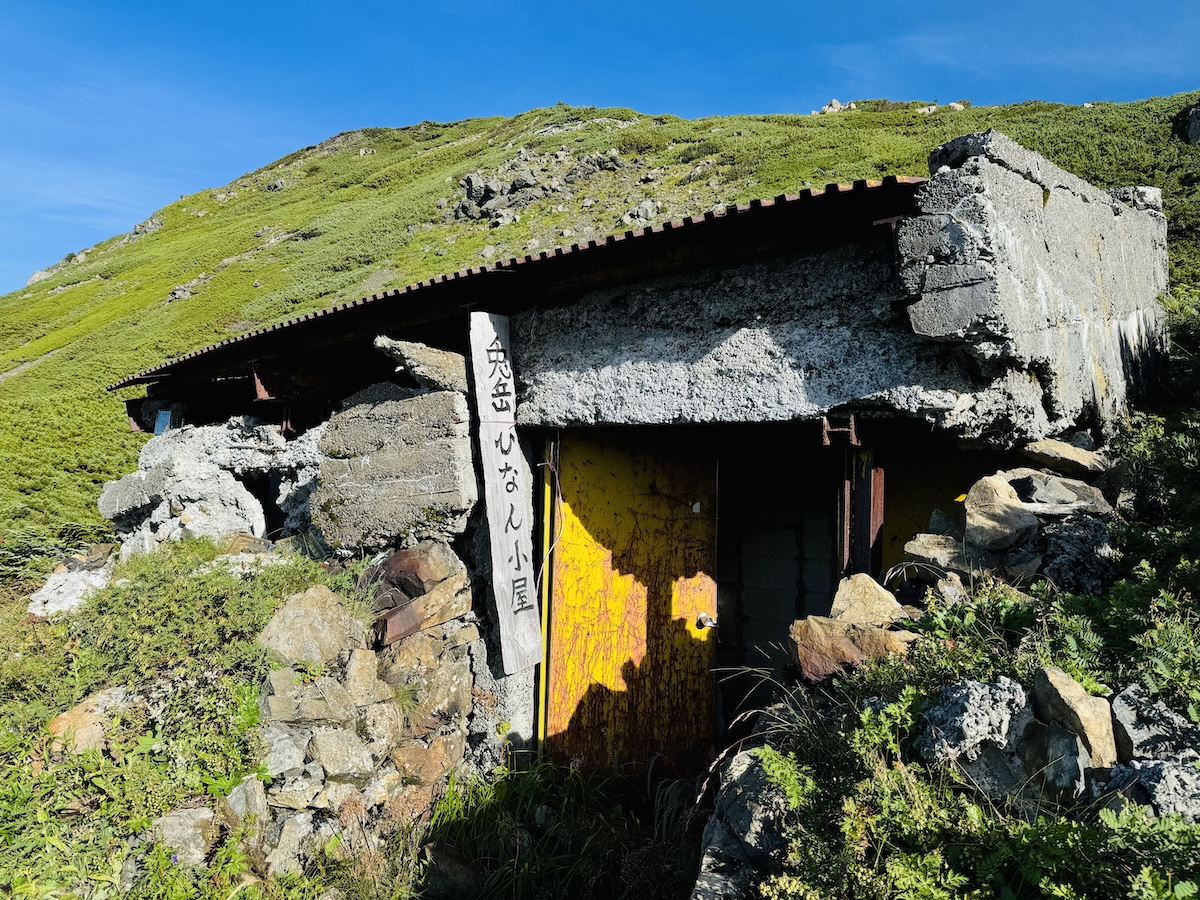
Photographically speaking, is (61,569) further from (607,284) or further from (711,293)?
(711,293)

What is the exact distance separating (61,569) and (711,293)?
770cm

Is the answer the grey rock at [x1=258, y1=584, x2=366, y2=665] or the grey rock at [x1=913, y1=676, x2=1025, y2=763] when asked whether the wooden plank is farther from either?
the grey rock at [x1=258, y1=584, x2=366, y2=665]

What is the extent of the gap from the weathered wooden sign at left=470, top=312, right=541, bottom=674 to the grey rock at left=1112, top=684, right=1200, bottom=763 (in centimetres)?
376

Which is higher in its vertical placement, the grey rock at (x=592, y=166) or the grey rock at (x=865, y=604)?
the grey rock at (x=592, y=166)

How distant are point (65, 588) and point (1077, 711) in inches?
327

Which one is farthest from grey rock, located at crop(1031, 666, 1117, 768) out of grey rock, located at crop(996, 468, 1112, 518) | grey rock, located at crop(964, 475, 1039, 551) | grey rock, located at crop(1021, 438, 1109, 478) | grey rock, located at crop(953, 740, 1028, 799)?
grey rock, located at crop(1021, 438, 1109, 478)

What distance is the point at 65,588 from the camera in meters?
7.10

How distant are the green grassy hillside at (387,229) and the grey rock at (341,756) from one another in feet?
24.5

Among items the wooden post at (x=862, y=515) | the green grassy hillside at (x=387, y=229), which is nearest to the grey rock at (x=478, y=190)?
the green grassy hillside at (x=387, y=229)

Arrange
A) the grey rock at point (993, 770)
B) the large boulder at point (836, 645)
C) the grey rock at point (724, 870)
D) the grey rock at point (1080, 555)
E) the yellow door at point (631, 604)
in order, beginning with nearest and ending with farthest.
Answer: the grey rock at point (993, 770)
the grey rock at point (724, 870)
the large boulder at point (836, 645)
the grey rock at point (1080, 555)
the yellow door at point (631, 604)

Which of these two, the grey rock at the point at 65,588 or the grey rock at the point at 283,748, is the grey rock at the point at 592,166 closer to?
the grey rock at the point at 65,588

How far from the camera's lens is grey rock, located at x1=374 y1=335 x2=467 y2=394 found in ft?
18.0

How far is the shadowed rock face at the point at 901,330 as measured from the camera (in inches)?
153

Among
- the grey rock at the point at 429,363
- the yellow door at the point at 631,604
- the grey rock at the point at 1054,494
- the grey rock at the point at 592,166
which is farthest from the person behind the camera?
the grey rock at the point at 592,166
